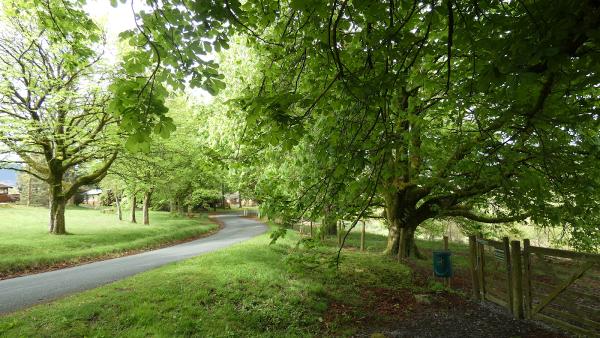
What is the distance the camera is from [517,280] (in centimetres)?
795

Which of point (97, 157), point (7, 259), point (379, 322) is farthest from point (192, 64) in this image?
point (97, 157)

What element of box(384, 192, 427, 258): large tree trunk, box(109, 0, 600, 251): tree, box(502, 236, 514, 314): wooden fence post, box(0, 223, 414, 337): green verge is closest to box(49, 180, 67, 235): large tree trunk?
box(0, 223, 414, 337): green verge

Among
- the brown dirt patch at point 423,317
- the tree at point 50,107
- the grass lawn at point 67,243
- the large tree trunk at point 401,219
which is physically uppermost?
the tree at point 50,107

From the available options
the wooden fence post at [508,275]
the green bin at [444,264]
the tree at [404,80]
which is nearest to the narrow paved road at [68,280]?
the tree at [404,80]

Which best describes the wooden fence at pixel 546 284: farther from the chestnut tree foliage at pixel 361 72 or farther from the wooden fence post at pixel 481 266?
the chestnut tree foliage at pixel 361 72

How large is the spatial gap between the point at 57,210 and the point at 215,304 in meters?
16.2

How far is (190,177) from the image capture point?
31.3 metres

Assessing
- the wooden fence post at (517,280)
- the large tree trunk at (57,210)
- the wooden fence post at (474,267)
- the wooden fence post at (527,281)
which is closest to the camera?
the wooden fence post at (527,281)

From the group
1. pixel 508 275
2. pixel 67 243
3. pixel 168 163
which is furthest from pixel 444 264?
pixel 168 163

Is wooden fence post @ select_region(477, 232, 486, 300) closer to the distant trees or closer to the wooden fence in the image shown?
the wooden fence

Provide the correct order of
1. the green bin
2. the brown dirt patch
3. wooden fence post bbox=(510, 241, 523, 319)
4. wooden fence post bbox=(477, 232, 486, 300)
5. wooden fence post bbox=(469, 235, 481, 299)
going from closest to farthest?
1. the brown dirt patch
2. wooden fence post bbox=(510, 241, 523, 319)
3. wooden fence post bbox=(477, 232, 486, 300)
4. wooden fence post bbox=(469, 235, 481, 299)
5. the green bin

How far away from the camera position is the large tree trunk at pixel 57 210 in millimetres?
19109

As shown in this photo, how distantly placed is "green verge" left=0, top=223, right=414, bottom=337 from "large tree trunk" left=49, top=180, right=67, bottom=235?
12.1 metres

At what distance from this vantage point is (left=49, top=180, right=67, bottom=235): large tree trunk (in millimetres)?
19109
